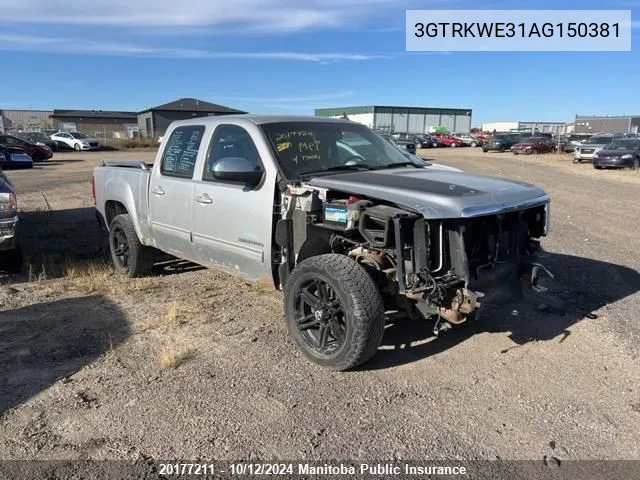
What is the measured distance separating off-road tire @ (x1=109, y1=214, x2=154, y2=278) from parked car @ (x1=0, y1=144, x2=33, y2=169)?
22209 mm

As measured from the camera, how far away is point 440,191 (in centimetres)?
381

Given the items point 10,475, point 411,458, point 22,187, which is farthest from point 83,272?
point 22,187

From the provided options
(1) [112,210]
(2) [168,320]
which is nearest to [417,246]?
(2) [168,320]

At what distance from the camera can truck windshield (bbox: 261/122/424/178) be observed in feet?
15.5

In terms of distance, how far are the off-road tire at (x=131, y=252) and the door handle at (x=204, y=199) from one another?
149 cm

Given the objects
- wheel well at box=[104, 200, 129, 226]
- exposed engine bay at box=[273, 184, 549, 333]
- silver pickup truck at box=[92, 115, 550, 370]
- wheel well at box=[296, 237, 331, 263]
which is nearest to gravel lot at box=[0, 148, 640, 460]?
silver pickup truck at box=[92, 115, 550, 370]

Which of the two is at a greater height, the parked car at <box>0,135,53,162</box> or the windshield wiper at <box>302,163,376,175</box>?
the windshield wiper at <box>302,163,376,175</box>

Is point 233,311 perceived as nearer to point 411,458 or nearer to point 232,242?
point 232,242

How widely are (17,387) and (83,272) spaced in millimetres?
3010

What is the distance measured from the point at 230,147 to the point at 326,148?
889mm

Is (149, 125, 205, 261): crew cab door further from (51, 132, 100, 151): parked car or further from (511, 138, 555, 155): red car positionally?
(51, 132, 100, 151): parked car

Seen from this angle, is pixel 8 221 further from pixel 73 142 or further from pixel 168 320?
pixel 73 142

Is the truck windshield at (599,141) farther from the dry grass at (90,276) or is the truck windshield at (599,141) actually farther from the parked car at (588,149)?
the dry grass at (90,276)

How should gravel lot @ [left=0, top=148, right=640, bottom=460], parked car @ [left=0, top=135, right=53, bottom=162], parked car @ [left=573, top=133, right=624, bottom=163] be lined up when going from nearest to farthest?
gravel lot @ [left=0, top=148, right=640, bottom=460] < parked car @ [left=0, top=135, right=53, bottom=162] < parked car @ [left=573, top=133, right=624, bottom=163]
